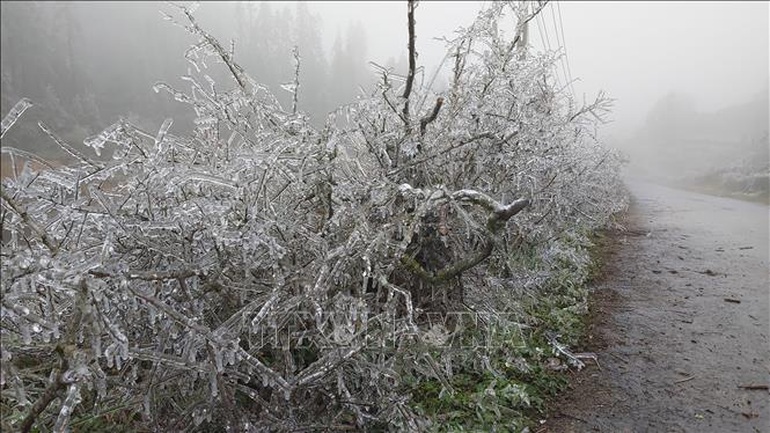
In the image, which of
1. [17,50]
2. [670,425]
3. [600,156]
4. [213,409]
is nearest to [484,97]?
[670,425]

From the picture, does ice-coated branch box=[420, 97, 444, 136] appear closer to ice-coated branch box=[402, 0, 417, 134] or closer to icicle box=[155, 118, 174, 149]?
ice-coated branch box=[402, 0, 417, 134]

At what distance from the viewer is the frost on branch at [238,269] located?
6.05 feet

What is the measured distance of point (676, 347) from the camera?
146 inches

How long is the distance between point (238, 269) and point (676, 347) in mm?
3404

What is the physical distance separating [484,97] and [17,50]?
61.2 meters

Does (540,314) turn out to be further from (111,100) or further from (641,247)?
(111,100)

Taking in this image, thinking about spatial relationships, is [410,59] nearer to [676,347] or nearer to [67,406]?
[67,406]

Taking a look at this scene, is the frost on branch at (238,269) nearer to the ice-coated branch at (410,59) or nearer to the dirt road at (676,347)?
the ice-coated branch at (410,59)

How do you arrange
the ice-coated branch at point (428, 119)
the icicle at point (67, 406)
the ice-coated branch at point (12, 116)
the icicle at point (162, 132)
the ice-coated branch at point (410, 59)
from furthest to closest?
the ice-coated branch at point (428, 119), the ice-coated branch at point (410, 59), the icicle at point (162, 132), the ice-coated branch at point (12, 116), the icicle at point (67, 406)

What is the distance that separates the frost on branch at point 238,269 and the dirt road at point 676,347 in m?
0.77

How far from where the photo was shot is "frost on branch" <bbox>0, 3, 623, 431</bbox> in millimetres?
1843

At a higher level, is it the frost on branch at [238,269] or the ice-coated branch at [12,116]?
the ice-coated branch at [12,116]

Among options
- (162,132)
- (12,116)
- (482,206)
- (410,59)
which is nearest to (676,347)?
(482,206)

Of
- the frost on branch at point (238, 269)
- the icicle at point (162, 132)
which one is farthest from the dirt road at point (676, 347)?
the icicle at point (162, 132)
